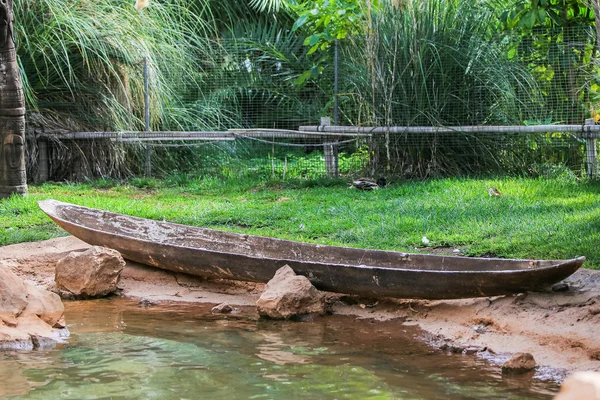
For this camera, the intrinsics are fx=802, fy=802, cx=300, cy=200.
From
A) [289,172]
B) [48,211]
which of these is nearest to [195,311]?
[48,211]

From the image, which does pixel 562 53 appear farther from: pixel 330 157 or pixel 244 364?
pixel 244 364

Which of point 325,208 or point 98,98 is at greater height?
point 98,98

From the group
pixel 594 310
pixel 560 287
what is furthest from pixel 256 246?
pixel 594 310

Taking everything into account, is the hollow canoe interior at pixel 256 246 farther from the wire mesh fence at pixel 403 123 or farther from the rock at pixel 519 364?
the wire mesh fence at pixel 403 123

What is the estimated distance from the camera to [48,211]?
7160 millimetres

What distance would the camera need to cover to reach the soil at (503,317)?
471cm

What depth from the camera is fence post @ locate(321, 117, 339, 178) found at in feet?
37.0

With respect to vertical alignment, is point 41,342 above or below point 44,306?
below

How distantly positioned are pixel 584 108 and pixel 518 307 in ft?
19.7

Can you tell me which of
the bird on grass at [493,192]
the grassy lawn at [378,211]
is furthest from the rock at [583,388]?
the bird on grass at [493,192]

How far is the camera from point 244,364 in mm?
4668

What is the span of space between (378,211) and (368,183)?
169 cm

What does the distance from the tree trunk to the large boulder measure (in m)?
4.52

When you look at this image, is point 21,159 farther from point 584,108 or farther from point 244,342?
point 584,108
